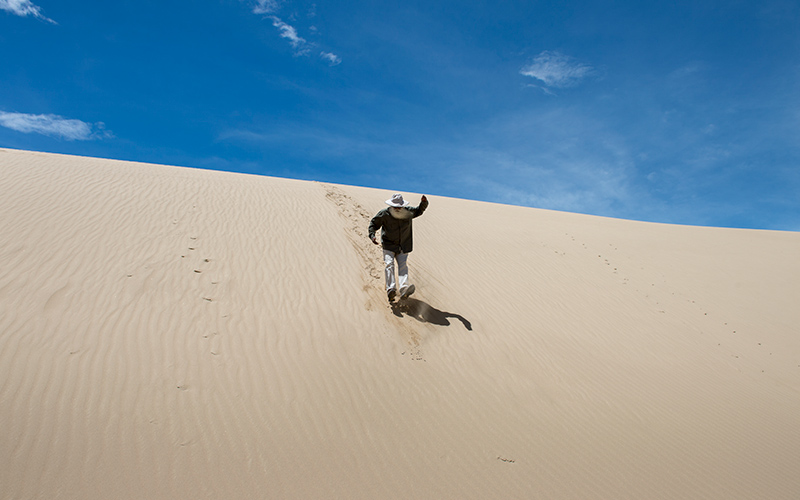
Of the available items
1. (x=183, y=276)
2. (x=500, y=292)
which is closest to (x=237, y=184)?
(x=183, y=276)

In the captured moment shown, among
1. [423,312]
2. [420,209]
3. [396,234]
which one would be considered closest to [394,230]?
[396,234]

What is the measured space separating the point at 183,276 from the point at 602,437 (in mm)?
5995

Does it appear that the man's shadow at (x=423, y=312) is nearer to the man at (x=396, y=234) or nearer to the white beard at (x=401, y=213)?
the man at (x=396, y=234)

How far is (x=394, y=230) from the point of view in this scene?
5.45 metres

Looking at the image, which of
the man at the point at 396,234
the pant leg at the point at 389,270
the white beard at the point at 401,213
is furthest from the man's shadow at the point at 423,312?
the white beard at the point at 401,213

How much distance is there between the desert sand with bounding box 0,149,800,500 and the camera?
3.23 meters

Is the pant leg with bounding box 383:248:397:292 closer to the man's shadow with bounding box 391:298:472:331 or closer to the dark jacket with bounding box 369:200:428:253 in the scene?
the dark jacket with bounding box 369:200:428:253

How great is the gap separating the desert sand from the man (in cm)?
51

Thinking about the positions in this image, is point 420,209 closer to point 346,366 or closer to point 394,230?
point 394,230

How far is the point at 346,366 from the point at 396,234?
1.98m

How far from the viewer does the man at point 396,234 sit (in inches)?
213

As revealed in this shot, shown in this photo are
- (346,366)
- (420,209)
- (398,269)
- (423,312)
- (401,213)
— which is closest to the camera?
(346,366)

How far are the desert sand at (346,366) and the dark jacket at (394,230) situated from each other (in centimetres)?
101

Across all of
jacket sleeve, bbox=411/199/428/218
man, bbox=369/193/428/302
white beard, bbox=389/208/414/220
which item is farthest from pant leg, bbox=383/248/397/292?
jacket sleeve, bbox=411/199/428/218
